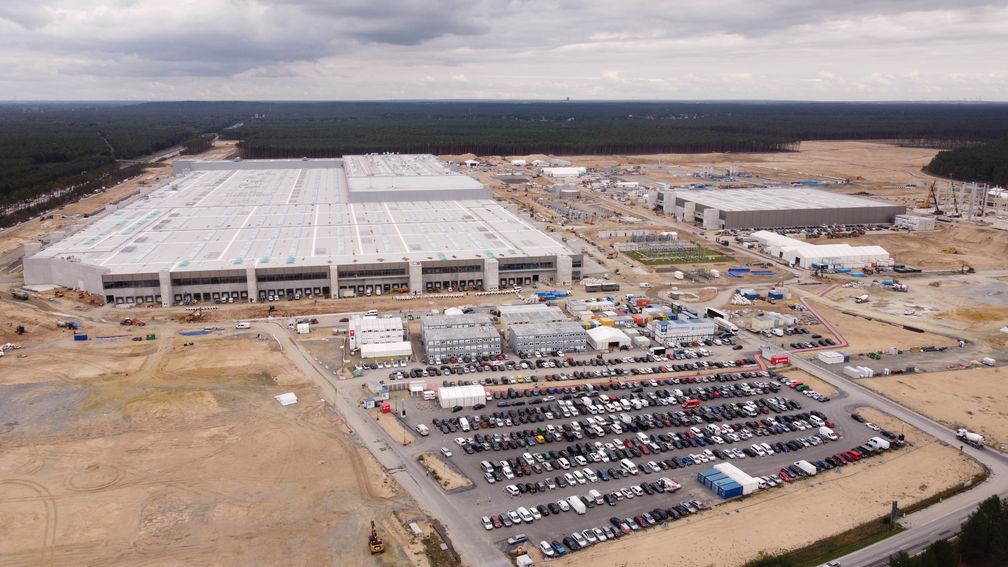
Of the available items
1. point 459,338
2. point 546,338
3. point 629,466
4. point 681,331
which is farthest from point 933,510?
point 459,338

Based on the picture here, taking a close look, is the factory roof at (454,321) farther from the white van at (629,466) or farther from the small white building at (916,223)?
the small white building at (916,223)

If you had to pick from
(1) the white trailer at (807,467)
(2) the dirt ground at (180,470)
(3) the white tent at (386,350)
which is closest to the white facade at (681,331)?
(1) the white trailer at (807,467)

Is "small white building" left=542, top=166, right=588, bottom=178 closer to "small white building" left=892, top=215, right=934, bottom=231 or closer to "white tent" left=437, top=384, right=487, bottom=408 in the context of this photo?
"small white building" left=892, top=215, right=934, bottom=231

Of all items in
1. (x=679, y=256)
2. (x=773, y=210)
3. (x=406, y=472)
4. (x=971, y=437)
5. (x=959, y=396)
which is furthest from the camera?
(x=773, y=210)

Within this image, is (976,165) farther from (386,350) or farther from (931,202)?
(386,350)

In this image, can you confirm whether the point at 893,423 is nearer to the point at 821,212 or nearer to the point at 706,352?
the point at 706,352

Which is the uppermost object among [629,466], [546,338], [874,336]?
[546,338]
